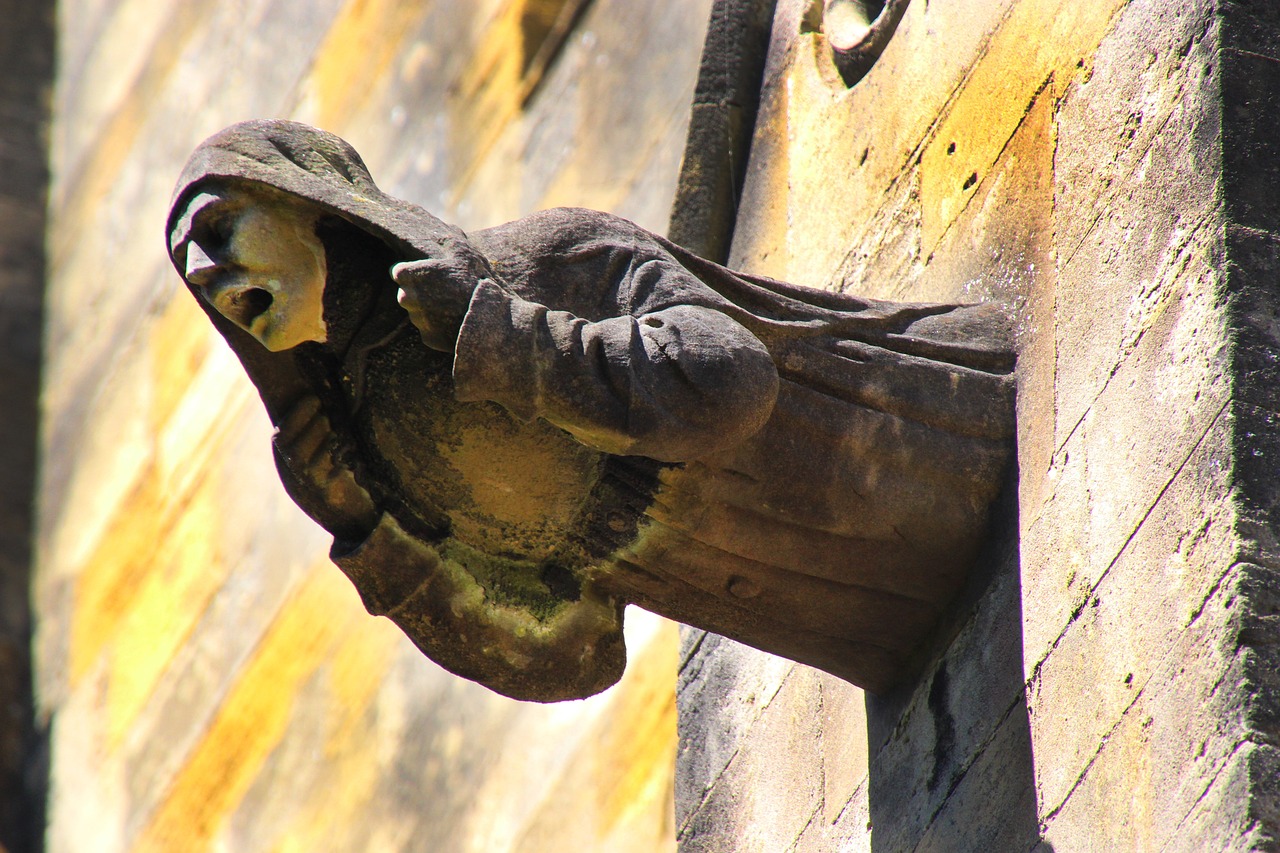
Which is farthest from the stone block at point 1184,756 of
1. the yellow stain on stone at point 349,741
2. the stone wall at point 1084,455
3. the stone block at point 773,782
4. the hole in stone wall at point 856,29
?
the yellow stain on stone at point 349,741

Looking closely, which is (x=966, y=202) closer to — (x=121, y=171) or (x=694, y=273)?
(x=694, y=273)

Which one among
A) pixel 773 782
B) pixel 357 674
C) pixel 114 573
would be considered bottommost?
pixel 114 573

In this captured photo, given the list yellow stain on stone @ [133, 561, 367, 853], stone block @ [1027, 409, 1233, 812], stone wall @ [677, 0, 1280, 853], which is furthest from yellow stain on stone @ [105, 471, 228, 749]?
stone block @ [1027, 409, 1233, 812]

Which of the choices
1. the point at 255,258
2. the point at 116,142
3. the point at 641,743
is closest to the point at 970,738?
the point at 255,258

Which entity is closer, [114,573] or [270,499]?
[270,499]

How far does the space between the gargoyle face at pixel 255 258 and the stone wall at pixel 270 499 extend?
6.88 feet

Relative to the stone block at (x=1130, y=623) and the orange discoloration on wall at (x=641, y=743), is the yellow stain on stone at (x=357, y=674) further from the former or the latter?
the stone block at (x=1130, y=623)

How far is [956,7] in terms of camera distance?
3141 mm

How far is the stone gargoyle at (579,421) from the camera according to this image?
94.0 inches

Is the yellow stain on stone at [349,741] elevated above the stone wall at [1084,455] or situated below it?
below

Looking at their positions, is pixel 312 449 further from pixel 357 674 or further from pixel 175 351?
pixel 175 351

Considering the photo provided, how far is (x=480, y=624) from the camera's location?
2.69 metres

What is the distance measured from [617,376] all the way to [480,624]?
1.58 feet

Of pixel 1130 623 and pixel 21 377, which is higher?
pixel 1130 623
